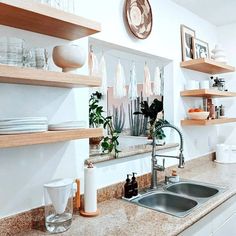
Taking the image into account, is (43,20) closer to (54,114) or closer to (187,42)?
(54,114)

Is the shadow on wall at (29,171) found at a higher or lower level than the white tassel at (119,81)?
lower

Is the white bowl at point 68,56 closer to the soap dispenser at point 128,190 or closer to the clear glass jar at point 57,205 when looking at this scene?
the clear glass jar at point 57,205

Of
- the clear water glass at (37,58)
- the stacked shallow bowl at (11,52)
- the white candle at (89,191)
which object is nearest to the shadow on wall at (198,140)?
the white candle at (89,191)

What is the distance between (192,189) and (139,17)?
4.97 feet

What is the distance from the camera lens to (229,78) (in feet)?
10.7

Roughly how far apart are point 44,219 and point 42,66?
0.83m

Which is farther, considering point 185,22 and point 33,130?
point 185,22

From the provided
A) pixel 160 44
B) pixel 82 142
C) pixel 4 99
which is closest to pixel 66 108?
pixel 82 142

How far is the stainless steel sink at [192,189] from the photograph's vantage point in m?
2.02

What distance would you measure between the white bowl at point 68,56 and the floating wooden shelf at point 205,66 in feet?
5.04

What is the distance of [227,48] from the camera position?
3.27 meters

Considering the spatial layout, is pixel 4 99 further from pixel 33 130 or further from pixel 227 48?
pixel 227 48

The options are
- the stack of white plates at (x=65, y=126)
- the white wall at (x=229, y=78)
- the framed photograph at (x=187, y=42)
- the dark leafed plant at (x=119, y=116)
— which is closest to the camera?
the stack of white plates at (x=65, y=126)

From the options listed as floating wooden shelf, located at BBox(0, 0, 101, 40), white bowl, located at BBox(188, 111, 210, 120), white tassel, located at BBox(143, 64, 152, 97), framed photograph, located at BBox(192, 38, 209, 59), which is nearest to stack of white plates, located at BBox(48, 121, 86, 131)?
floating wooden shelf, located at BBox(0, 0, 101, 40)
